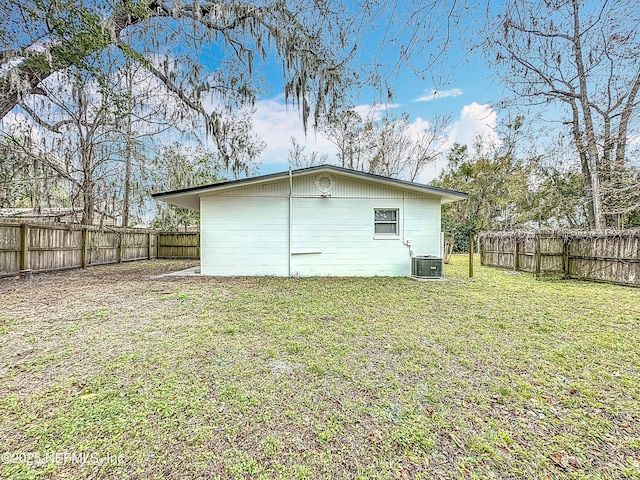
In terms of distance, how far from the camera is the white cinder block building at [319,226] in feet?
28.2

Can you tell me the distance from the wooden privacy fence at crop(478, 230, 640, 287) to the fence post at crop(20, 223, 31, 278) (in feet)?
46.9

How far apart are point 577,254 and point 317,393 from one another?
9.82 m

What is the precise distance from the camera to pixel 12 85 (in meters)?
4.97

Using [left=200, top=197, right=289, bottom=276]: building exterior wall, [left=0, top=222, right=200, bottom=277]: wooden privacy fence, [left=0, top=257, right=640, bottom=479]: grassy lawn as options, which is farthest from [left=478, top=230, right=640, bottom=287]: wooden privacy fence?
[left=0, top=222, right=200, bottom=277]: wooden privacy fence

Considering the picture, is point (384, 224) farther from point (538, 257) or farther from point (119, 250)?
point (119, 250)

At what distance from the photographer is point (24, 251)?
781 cm

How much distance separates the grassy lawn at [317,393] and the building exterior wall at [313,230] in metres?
3.84

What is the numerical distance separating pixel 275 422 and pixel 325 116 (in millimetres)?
4691

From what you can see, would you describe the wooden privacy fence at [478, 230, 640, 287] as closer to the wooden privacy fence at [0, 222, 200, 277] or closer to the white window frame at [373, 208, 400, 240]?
the white window frame at [373, 208, 400, 240]

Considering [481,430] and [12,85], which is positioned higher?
[12,85]

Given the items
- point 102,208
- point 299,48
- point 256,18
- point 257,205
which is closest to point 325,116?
point 299,48

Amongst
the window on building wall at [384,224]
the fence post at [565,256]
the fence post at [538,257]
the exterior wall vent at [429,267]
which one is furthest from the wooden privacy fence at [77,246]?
the fence post at [565,256]

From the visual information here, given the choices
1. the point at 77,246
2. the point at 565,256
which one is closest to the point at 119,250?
the point at 77,246

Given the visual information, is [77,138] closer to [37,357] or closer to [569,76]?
[37,357]
